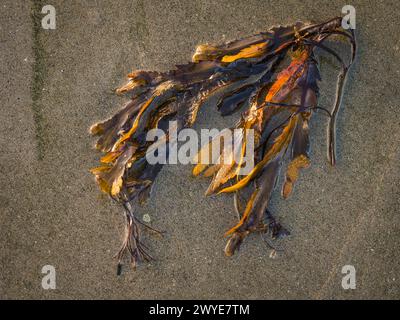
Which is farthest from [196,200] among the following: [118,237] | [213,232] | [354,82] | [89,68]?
[354,82]

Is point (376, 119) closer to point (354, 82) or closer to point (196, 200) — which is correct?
point (354, 82)

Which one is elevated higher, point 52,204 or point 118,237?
point 52,204

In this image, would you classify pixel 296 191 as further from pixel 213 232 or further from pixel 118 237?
pixel 118 237

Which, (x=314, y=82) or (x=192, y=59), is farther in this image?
(x=192, y=59)
